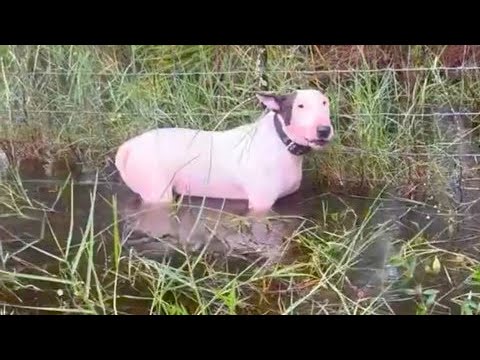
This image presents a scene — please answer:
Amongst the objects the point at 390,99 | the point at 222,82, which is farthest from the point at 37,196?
the point at 390,99

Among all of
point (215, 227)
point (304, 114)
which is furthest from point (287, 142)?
point (215, 227)

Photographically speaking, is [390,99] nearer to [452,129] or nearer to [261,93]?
[452,129]

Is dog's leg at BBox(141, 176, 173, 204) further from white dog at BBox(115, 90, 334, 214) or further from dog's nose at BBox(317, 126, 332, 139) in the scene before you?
dog's nose at BBox(317, 126, 332, 139)

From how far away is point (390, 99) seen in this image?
4.10 feet

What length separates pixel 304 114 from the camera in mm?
1210

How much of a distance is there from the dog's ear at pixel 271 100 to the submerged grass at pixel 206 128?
15 mm

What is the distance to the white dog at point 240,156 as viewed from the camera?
1.21 metres

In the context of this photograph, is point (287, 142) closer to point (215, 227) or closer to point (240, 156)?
point (240, 156)

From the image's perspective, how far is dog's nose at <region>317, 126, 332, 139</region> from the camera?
1211 millimetres

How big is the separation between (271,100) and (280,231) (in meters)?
0.21

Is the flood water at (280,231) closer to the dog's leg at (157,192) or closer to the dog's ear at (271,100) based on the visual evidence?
the dog's leg at (157,192)
